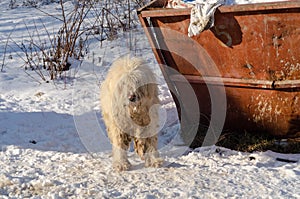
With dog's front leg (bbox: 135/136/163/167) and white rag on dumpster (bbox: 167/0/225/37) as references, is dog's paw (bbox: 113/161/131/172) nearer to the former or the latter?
dog's front leg (bbox: 135/136/163/167)

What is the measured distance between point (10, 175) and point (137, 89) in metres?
1.25

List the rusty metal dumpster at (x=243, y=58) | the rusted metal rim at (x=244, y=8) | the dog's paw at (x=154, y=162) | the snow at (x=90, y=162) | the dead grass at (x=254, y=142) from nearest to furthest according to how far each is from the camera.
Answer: the snow at (x=90, y=162), the rusted metal rim at (x=244, y=8), the rusty metal dumpster at (x=243, y=58), the dog's paw at (x=154, y=162), the dead grass at (x=254, y=142)

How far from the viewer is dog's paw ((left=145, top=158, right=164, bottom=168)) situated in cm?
404

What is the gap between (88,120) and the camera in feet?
17.8

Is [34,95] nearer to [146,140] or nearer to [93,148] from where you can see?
[93,148]

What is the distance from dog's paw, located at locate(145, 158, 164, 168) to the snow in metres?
0.06

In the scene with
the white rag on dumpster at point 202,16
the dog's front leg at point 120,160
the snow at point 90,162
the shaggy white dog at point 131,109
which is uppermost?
the white rag on dumpster at point 202,16

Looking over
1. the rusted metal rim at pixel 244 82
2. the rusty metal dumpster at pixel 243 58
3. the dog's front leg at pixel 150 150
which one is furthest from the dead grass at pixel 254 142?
the dog's front leg at pixel 150 150

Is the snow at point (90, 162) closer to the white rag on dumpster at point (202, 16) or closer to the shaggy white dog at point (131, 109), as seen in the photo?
the shaggy white dog at point (131, 109)

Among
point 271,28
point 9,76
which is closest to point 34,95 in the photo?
point 9,76

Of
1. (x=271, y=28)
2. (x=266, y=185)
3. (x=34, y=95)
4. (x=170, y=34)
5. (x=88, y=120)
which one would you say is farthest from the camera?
(x=34, y=95)

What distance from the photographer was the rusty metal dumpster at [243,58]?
3.88m

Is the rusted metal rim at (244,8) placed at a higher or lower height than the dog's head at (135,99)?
higher

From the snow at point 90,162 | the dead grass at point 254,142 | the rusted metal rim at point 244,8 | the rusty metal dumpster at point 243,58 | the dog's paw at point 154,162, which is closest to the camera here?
the snow at point 90,162
